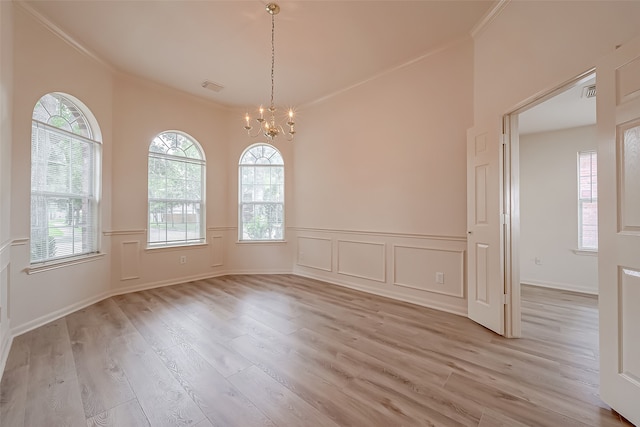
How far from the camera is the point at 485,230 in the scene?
2756mm

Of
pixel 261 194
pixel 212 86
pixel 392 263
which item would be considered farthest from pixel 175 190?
pixel 392 263

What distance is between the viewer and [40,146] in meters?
2.90

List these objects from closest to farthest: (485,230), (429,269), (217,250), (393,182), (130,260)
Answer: (485,230), (429,269), (393,182), (130,260), (217,250)

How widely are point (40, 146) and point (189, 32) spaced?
6.62ft

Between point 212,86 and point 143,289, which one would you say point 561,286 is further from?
point 143,289

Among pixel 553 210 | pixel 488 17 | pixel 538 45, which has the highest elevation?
pixel 488 17

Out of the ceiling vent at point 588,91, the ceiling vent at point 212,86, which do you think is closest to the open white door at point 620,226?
the ceiling vent at point 588,91

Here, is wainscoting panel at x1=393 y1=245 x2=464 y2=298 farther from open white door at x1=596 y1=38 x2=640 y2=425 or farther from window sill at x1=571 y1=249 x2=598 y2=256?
window sill at x1=571 y1=249 x2=598 y2=256

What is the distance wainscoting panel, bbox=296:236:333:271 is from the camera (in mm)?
4570

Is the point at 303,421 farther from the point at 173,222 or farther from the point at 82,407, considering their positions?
the point at 173,222

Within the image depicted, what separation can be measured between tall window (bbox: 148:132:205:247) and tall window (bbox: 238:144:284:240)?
76cm

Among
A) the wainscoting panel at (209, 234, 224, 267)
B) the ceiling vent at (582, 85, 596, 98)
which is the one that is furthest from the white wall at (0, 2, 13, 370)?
the ceiling vent at (582, 85, 596, 98)

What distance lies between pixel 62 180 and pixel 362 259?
3942mm

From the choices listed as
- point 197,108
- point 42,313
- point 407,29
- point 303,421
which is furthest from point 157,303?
point 407,29
